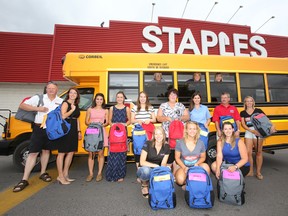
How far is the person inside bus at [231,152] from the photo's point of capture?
11.1 feet

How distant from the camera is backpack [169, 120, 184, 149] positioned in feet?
12.6

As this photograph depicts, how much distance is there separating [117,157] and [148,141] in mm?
985

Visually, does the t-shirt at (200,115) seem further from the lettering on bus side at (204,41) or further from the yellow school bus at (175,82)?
the lettering on bus side at (204,41)

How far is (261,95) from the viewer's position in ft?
17.4

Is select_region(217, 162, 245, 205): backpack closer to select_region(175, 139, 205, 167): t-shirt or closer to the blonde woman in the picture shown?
select_region(175, 139, 205, 167): t-shirt

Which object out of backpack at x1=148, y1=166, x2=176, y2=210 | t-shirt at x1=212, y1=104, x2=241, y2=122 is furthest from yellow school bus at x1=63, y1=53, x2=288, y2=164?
backpack at x1=148, y1=166, x2=176, y2=210

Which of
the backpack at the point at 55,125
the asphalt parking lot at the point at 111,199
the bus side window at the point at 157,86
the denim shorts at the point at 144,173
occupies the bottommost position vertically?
the asphalt parking lot at the point at 111,199

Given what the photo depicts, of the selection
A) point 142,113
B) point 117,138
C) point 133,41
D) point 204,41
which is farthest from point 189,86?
point 204,41

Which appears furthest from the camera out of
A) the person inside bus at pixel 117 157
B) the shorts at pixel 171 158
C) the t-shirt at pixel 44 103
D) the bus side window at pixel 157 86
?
the bus side window at pixel 157 86

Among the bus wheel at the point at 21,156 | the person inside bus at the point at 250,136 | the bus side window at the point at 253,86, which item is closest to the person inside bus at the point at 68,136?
the bus wheel at the point at 21,156

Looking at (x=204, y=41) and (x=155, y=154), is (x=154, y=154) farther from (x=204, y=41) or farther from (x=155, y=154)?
(x=204, y=41)

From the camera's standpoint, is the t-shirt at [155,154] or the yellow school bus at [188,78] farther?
the yellow school bus at [188,78]

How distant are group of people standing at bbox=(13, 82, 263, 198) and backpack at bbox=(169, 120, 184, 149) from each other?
12 cm

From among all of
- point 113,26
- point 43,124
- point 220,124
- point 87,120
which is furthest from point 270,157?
point 113,26
